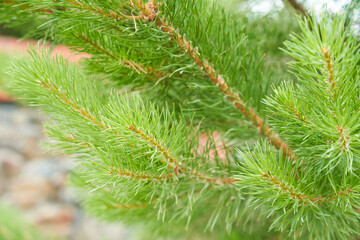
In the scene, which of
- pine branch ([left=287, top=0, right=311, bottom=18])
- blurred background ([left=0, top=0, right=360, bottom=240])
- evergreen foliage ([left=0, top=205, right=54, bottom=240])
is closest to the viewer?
pine branch ([left=287, top=0, right=311, bottom=18])

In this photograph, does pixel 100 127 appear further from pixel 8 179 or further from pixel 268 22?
pixel 8 179

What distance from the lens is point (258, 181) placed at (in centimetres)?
25

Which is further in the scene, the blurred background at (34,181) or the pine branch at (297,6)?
the blurred background at (34,181)

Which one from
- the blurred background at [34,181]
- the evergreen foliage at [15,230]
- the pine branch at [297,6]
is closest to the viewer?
the pine branch at [297,6]

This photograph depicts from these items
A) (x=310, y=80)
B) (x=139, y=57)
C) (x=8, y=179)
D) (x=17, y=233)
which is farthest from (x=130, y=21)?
(x=8, y=179)

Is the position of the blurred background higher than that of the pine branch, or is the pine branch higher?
the pine branch

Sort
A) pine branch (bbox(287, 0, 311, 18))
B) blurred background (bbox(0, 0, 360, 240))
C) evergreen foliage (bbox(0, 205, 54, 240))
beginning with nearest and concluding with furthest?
pine branch (bbox(287, 0, 311, 18)) < evergreen foliage (bbox(0, 205, 54, 240)) < blurred background (bbox(0, 0, 360, 240))

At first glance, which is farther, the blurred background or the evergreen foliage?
the blurred background

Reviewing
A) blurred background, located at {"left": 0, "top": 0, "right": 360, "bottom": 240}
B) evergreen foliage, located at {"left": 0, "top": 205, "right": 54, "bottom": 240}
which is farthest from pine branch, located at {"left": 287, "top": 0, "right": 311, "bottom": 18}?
blurred background, located at {"left": 0, "top": 0, "right": 360, "bottom": 240}

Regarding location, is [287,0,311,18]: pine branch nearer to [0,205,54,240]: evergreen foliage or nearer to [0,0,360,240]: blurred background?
[0,205,54,240]: evergreen foliage

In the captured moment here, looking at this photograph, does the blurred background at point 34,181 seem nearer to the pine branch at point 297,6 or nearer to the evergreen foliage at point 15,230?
the evergreen foliage at point 15,230

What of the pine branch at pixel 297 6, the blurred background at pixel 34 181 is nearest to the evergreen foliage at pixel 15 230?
the blurred background at pixel 34 181

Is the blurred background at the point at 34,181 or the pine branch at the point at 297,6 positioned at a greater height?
the pine branch at the point at 297,6

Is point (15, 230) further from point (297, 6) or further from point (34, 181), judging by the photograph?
point (297, 6)
